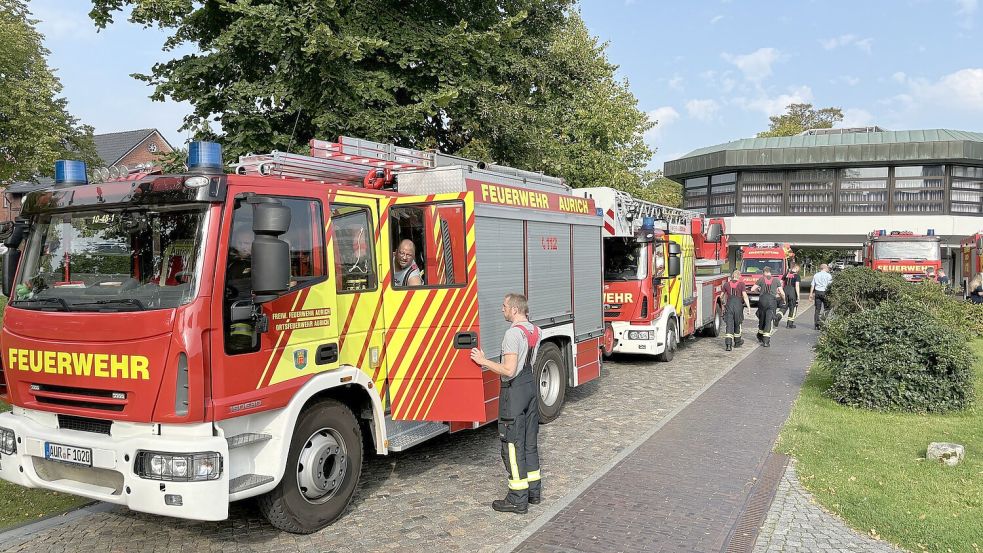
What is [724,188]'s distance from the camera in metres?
40.4

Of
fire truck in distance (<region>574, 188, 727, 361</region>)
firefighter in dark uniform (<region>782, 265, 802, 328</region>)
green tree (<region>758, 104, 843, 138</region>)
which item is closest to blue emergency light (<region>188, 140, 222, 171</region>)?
fire truck in distance (<region>574, 188, 727, 361</region>)

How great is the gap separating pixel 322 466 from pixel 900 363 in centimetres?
724

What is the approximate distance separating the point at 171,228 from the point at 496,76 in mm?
10043

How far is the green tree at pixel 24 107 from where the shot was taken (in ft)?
82.1

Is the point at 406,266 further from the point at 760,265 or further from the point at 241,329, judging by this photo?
the point at 760,265

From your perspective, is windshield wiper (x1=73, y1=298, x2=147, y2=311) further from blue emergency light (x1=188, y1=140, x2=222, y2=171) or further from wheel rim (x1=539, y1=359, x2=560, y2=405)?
wheel rim (x1=539, y1=359, x2=560, y2=405)

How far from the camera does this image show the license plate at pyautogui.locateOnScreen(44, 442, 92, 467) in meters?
4.44

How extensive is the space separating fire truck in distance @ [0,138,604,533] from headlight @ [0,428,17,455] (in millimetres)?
25

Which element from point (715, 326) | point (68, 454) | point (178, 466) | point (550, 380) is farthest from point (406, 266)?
point (715, 326)

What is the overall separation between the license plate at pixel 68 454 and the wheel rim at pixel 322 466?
1.34m

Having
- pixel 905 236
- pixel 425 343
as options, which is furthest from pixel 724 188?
pixel 425 343

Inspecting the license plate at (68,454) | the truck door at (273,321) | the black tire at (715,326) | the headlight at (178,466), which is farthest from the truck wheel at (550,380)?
the black tire at (715,326)

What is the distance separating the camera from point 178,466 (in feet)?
13.8

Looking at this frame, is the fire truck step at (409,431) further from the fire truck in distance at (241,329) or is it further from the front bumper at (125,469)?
the front bumper at (125,469)
